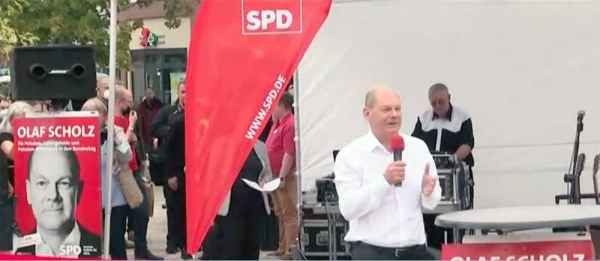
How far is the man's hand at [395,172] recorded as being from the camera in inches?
216

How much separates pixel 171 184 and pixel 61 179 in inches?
122

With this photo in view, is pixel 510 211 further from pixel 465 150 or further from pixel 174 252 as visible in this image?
pixel 174 252

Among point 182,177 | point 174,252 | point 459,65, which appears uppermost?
point 459,65

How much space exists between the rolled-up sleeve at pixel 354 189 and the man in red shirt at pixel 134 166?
4.88 meters

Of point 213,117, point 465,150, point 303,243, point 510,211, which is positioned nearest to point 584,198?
point 465,150

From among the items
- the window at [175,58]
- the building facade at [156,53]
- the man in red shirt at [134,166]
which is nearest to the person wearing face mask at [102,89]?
the man in red shirt at [134,166]

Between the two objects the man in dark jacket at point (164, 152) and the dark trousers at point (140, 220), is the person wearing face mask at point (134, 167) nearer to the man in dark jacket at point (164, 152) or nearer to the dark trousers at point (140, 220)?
the dark trousers at point (140, 220)

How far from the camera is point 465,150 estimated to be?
9633 millimetres

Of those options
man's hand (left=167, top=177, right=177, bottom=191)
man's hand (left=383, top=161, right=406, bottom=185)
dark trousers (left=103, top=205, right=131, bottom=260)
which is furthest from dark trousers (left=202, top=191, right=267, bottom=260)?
man's hand (left=383, top=161, right=406, bottom=185)

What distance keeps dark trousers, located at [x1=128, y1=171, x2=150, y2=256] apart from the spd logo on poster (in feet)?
14.3

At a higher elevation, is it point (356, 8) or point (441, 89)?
point (356, 8)

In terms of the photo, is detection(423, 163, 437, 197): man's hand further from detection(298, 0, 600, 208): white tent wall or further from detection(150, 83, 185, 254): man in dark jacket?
detection(150, 83, 185, 254): man in dark jacket

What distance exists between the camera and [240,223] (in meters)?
8.77

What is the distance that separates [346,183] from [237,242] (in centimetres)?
309
